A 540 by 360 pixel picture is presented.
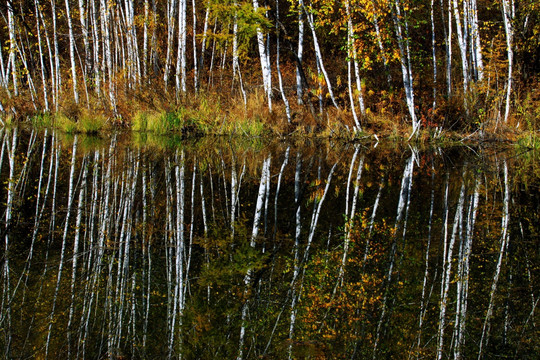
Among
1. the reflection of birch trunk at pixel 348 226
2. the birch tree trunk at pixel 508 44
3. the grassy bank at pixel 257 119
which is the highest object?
the birch tree trunk at pixel 508 44

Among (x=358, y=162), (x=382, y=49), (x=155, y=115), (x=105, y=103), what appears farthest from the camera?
(x=105, y=103)

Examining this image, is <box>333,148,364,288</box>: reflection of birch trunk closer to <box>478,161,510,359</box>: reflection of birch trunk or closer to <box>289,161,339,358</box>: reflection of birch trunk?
<box>289,161,339,358</box>: reflection of birch trunk

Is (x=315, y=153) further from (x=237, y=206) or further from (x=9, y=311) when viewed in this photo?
(x=9, y=311)

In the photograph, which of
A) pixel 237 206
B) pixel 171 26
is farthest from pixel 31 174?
pixel 171 26

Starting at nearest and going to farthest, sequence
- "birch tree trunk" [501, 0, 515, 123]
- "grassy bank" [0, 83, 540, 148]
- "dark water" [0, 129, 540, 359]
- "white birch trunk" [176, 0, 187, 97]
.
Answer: "dark water" [0, 129, 540, 359] → "birch tree trunk" [501, 0, 515, 123] → "grassy bank" [0, 83, 540, 148] → "white birch trunk" [176, 0, 187, 97]

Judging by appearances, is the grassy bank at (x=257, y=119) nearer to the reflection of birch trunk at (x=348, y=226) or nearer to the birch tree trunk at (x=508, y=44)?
the birch tree trunk at (x=508, y=44)

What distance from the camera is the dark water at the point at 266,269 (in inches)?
79.2

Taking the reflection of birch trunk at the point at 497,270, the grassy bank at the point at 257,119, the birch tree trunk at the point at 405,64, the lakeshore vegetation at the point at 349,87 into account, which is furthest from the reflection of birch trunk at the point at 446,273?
the grassy bank at the point at 257,119

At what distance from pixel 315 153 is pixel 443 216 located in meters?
5.93

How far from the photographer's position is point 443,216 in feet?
14.3

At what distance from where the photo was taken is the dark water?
6.60 feet

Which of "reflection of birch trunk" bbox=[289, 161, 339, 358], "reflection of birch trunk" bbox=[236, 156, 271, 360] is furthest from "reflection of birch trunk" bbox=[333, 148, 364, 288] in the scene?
"reflection of birch trunk" bbox=[236, 156, 271, 360]

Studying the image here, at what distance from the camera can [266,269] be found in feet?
9.38

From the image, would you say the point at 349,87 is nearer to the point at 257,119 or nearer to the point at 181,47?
the point at 257,119
